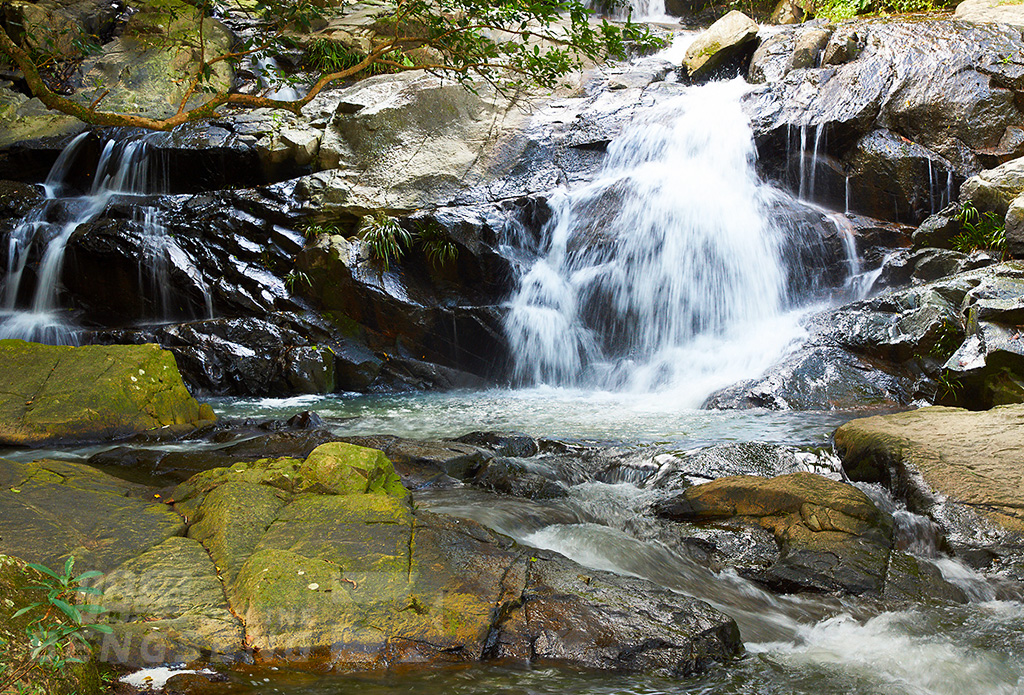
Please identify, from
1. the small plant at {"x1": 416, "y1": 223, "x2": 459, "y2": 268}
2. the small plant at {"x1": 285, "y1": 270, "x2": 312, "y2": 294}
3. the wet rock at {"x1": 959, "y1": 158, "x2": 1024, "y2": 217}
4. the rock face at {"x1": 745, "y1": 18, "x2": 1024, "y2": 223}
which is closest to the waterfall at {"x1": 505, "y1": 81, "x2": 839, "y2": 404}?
the rock face at {"x1": 745, "y1": 18, "x2": 1024, "y2": 223}

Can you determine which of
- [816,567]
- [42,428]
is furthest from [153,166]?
[816,567]

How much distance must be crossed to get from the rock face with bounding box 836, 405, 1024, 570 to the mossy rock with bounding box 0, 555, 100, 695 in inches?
189

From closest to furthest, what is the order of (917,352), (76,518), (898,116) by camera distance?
1. (76,518)
2. (917,352)
3. (898,116)

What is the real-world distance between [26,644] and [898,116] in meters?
12.7

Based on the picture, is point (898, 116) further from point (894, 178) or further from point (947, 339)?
point (947, 339)

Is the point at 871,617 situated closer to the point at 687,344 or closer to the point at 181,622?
the point at 181,622

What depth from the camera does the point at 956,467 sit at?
471 centimetres

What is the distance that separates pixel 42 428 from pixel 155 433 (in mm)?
964

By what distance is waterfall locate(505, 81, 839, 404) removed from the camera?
10.0 m

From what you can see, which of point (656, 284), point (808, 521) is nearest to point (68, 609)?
point (808, 521)

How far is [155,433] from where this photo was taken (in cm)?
669

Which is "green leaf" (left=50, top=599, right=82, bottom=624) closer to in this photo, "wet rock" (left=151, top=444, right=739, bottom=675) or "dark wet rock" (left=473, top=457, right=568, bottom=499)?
"wet rock" (left=151, top=444, right=739, bottom=675)

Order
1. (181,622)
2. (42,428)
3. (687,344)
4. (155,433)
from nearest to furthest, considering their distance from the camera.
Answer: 1. (181,622)
2. (42,428)
3. (155,433)
4. (687,344)

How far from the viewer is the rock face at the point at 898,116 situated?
10.3 m
